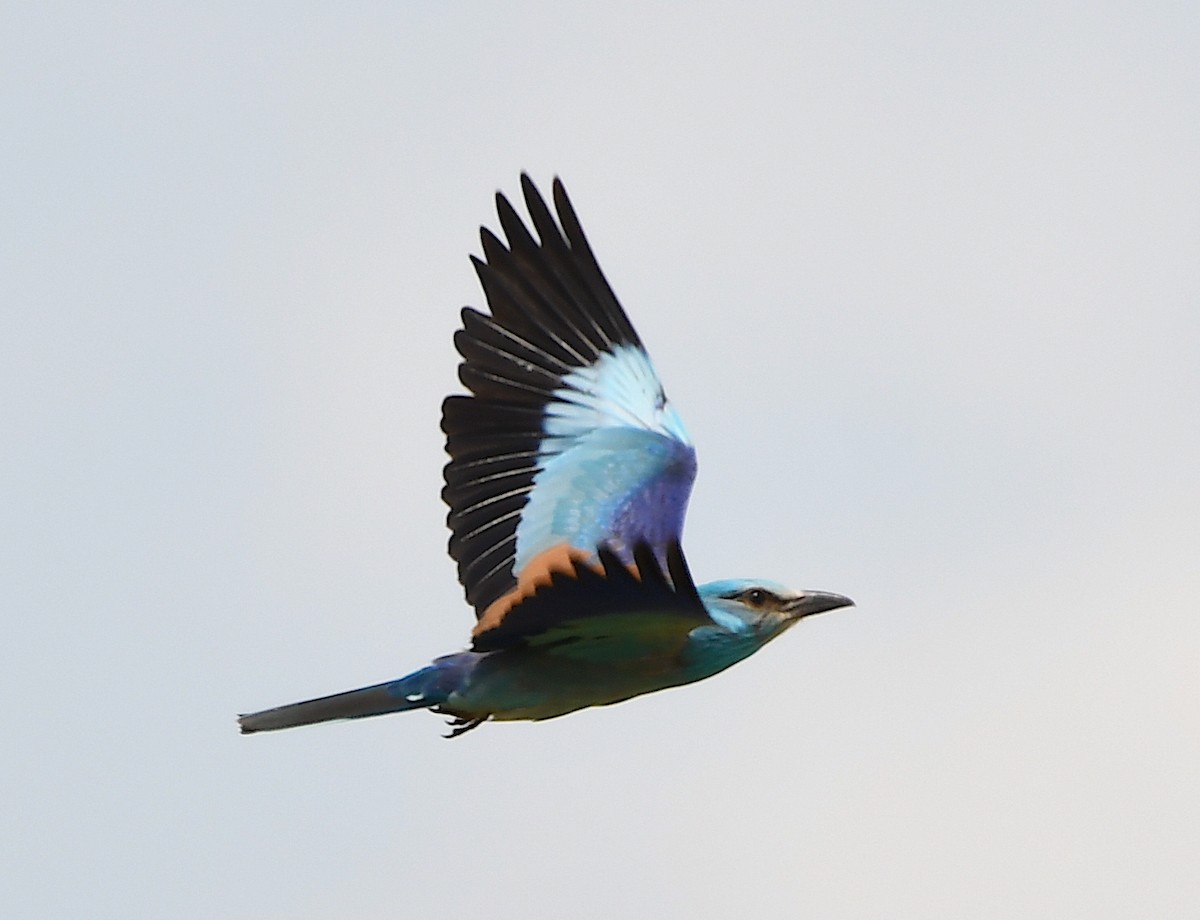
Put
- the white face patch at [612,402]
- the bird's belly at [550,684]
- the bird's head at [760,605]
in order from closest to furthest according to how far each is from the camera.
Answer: the bird's belly at [550,684] → the bird's head at [760,605] → the white face patch at [612,402]

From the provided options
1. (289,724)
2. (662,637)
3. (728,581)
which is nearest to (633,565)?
(662,637)

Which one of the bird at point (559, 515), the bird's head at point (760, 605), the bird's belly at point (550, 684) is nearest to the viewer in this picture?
the bird at point (559, 515)

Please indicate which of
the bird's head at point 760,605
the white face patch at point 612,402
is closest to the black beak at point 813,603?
the bird's head at point 760,605

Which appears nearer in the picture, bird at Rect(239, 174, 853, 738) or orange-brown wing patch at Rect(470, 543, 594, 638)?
orange-brown wing patch at Rect(470, 543, 594, 638)

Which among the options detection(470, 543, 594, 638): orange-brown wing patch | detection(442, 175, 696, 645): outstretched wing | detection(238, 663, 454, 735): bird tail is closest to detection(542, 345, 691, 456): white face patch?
detection(442, 175, 696, 645): outstretched wing

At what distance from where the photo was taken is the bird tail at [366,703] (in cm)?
982

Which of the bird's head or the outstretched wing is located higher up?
the outstretched wing

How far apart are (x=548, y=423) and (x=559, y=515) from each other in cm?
78

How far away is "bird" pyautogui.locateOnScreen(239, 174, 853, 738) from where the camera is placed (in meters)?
9.23

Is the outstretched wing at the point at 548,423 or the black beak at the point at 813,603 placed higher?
the outstretched wing at the point at 548,423

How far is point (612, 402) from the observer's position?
11.0m

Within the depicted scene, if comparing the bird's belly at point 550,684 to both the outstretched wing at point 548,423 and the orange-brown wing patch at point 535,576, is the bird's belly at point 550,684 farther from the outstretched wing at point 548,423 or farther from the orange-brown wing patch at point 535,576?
the outstretched wing at point 548,423

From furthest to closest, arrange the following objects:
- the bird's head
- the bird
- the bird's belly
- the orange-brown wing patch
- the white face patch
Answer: the white face patch → the bird's head → the bird's belly → the bird → the orange-brown wing patch

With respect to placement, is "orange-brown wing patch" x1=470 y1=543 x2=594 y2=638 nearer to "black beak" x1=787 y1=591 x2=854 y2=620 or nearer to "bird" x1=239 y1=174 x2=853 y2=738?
"bird" x1=239 y1=174 x2=853 y2=738
